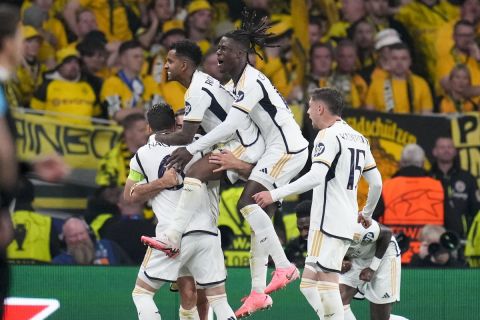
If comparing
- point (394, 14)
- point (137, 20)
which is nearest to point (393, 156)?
point (394, 14)

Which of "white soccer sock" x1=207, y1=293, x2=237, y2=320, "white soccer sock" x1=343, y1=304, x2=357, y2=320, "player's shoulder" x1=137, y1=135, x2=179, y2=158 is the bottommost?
"white soccer sock" x1=343, y1=304, x2=357, y2=320

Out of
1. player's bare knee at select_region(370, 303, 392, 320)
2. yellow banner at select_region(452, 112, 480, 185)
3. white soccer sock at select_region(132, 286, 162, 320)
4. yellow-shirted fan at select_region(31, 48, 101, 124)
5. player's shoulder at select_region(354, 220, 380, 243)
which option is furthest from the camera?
yellow banner at select_region(452, 112, 480, 185)

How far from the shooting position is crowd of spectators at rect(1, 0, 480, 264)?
14992mm

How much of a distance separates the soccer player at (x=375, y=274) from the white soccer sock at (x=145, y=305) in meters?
1.73

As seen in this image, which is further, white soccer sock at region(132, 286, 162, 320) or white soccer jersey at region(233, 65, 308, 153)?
white soccer sock at region(132, 286, 162, 320)

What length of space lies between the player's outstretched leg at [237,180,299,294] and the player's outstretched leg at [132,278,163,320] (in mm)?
973

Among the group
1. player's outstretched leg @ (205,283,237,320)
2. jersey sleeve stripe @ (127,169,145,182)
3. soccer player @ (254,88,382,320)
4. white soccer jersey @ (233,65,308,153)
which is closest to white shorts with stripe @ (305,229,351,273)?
soccer player @ (254,88,382,320)

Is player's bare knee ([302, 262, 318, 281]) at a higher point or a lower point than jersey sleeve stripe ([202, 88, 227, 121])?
lower

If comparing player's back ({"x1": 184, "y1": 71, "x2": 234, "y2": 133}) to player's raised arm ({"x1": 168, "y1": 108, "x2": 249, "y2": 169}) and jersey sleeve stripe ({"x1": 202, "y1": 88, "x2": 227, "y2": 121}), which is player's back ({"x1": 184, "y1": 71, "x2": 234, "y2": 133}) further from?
player's raised arm ({"x1": 168, "y1": 108, "x2": 249, "y2": 169})

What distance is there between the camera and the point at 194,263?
1068 centimetres

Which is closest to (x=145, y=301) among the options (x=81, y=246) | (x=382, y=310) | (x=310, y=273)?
(x=310, y=273)

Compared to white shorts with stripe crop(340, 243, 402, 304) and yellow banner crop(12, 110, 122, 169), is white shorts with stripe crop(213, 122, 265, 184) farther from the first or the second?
yellow banner crop(12, 110, 122, 169)

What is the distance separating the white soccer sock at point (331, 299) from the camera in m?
10.4

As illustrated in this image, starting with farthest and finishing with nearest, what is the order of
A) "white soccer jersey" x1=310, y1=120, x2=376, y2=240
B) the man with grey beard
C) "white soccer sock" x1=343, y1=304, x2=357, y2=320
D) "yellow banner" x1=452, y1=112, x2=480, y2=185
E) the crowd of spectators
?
"yellow banner" x1=452, y1=112, x2=480, y2=185 < the crowd of spectators < the man with grey beard < "white soccer sock" x1=343, y1=304, x2=357, y2=320 < "white soccer jersey" x1=310, y1=120, x2=376, y2=240
